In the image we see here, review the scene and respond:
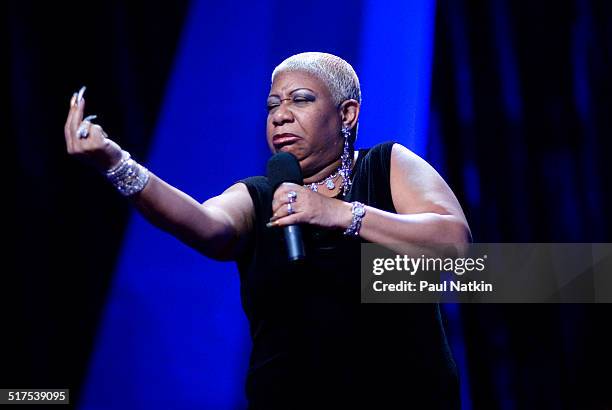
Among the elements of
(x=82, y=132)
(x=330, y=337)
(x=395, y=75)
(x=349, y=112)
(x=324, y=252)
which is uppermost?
(x=395, y=75)

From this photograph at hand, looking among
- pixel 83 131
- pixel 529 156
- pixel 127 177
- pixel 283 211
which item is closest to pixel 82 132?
pixel 83 131

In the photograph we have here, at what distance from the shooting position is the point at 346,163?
182cm

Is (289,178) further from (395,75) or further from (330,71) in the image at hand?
(395,75)

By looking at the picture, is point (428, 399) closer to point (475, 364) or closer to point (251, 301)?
point (251, 301)

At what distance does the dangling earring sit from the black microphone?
275 mm

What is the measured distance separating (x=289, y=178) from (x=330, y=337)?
0.37m

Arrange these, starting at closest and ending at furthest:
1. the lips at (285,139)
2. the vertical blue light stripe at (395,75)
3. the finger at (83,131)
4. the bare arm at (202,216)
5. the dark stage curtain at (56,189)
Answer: the finger at (83,131), the bare arm at (202,216), the lips at (285,139), the dark stage curtain at (56,189), the vertical blue light stripe at (395,75)

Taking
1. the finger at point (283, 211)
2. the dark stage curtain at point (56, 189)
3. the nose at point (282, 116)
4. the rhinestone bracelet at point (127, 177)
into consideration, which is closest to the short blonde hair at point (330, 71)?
the nose at point (282, 116)

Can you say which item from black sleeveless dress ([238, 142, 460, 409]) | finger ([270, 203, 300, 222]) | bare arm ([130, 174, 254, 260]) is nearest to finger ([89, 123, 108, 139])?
bare arm ([130, 174, 254, 260])

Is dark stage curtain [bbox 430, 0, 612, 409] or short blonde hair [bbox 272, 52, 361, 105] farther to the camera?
dark stage curtain [bbox 430, 0, 612, 409]

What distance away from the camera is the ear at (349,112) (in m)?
1.83

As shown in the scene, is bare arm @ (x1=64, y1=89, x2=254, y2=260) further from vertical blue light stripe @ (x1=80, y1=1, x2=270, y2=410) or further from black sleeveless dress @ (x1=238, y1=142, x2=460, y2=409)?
vertical blue light stripe @ (x1=80, y1=1, x2=270, y2=410)

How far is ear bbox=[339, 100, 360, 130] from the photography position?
1.83 m

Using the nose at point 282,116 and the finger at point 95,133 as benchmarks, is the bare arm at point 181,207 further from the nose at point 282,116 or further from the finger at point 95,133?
the nose at point 282,116
